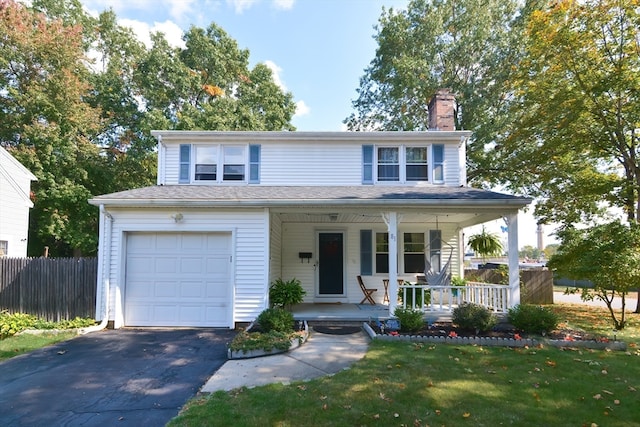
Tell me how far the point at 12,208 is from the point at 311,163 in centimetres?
1047

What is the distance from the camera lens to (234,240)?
829 cm

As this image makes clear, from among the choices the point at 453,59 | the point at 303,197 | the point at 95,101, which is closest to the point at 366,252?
the point at 303,197

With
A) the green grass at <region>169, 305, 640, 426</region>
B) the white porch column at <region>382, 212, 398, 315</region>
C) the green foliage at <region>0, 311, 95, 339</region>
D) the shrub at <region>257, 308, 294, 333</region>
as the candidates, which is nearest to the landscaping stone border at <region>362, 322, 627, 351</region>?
the green grass at <region>169, 305, 640, 426</region>

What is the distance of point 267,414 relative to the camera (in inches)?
145

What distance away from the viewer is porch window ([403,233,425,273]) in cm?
1115

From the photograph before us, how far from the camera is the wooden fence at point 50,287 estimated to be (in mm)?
8297

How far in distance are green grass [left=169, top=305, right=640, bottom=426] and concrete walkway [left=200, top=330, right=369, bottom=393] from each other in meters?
0.28

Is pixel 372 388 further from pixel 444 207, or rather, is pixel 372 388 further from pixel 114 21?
pixel 114 21

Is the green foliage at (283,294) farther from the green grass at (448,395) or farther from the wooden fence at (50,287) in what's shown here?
the wooden fence at (50,287)

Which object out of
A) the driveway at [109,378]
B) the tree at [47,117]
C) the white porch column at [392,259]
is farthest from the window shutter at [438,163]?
the tree at [47,117]

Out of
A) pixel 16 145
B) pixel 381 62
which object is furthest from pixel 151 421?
pixel 381 62

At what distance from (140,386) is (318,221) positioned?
6991mm

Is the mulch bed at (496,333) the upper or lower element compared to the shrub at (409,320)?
lower

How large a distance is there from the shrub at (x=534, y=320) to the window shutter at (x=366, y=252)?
4454 millimetres
